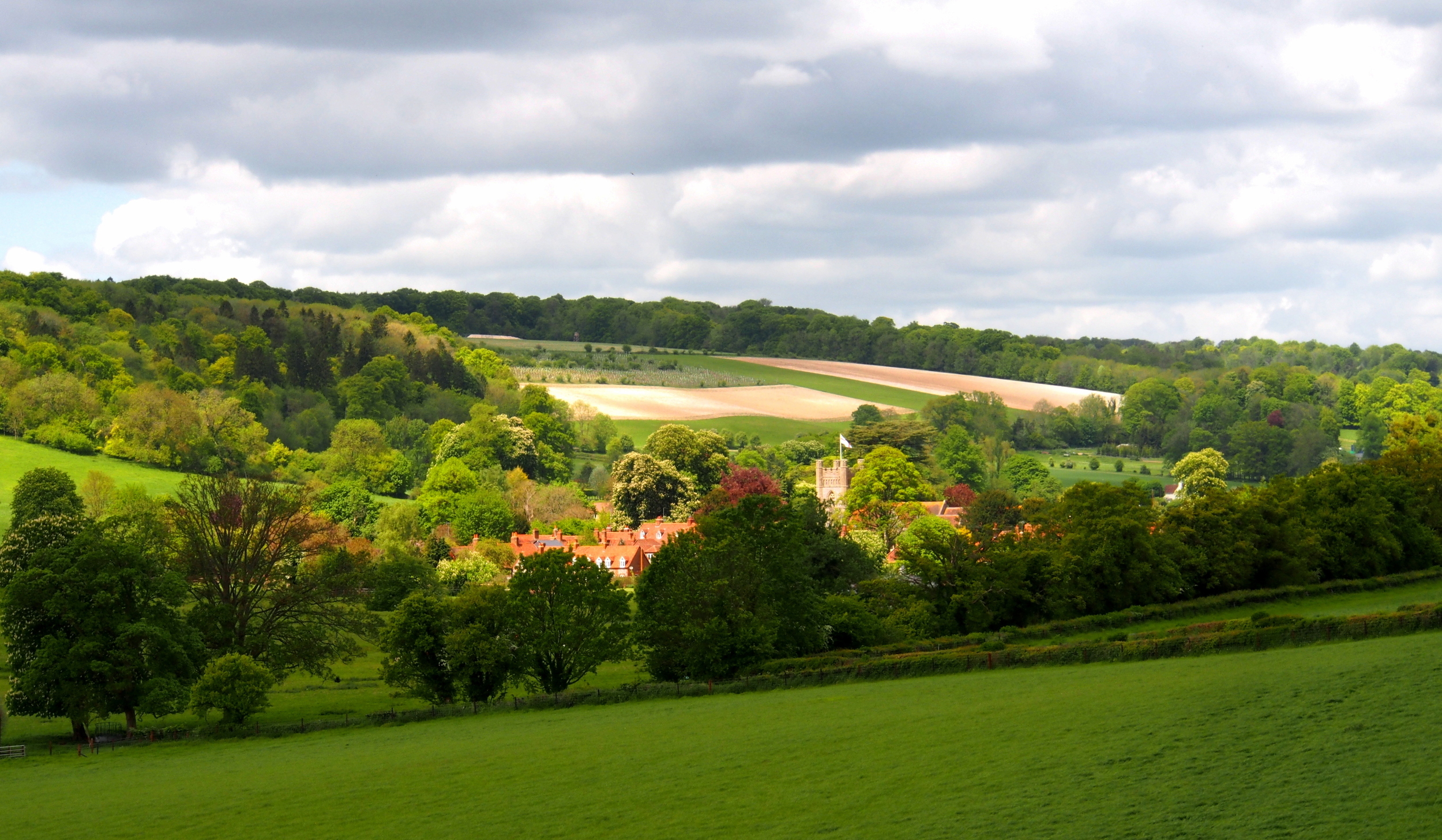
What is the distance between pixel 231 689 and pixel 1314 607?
42966mm

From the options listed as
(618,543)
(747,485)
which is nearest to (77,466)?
(618,543)

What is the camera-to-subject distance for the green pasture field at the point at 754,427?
164 m

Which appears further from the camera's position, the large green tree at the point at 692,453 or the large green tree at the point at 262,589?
the large green tree at the point at 692,453

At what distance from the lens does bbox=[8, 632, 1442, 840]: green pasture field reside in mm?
24984

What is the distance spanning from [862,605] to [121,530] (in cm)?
3312

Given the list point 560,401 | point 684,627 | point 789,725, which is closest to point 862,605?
point 684,627

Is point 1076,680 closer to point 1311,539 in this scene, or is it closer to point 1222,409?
point 1311,539

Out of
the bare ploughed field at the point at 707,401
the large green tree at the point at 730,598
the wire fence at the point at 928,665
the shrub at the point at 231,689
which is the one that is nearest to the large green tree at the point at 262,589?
the shrub at the point at 231,689

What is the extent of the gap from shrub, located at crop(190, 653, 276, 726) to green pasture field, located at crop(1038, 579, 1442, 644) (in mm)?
27372

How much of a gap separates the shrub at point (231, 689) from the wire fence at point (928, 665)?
62cm

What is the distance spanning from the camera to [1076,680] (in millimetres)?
39469

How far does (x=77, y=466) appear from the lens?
127312 millimetres

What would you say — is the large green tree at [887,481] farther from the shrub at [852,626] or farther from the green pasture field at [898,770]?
the green pasture field at [898,770]

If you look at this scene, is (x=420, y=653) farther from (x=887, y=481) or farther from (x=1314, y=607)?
(x=887, y=481)
